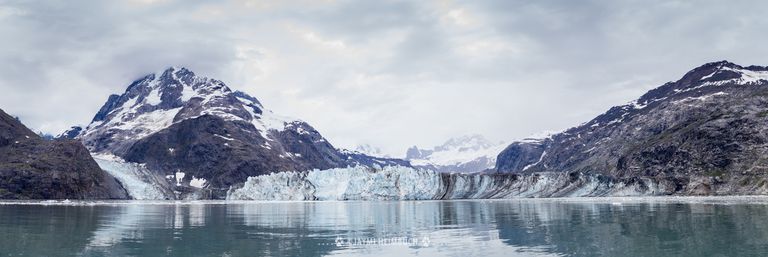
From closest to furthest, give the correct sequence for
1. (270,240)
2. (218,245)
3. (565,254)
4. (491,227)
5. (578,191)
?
(565,254), (218,245), (270,240), (491,227), (578,191)

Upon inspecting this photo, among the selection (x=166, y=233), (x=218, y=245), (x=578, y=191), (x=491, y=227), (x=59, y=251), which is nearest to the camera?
(x=59, y=251)

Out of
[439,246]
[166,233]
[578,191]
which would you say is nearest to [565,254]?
[439,246]

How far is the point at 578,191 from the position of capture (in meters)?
195

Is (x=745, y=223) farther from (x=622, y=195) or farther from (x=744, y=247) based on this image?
(x=622, y=195)

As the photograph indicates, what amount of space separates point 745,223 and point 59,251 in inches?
2272

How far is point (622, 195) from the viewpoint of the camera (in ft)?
645

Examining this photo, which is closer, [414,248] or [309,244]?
[414,248]

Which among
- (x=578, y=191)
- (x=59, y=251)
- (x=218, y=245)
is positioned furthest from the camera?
(x=578, y=191)

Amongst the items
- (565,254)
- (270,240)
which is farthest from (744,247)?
(270,240)

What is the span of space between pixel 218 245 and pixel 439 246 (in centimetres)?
1643

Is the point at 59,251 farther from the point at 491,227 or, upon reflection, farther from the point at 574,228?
the point at 574,228

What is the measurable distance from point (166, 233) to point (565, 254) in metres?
37.0

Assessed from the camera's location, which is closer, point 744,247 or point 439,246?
point 744,247

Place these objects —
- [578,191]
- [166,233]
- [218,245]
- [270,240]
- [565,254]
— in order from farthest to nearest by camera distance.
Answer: [578,191], [166,233], [270,240], [218,245], [565,254]
